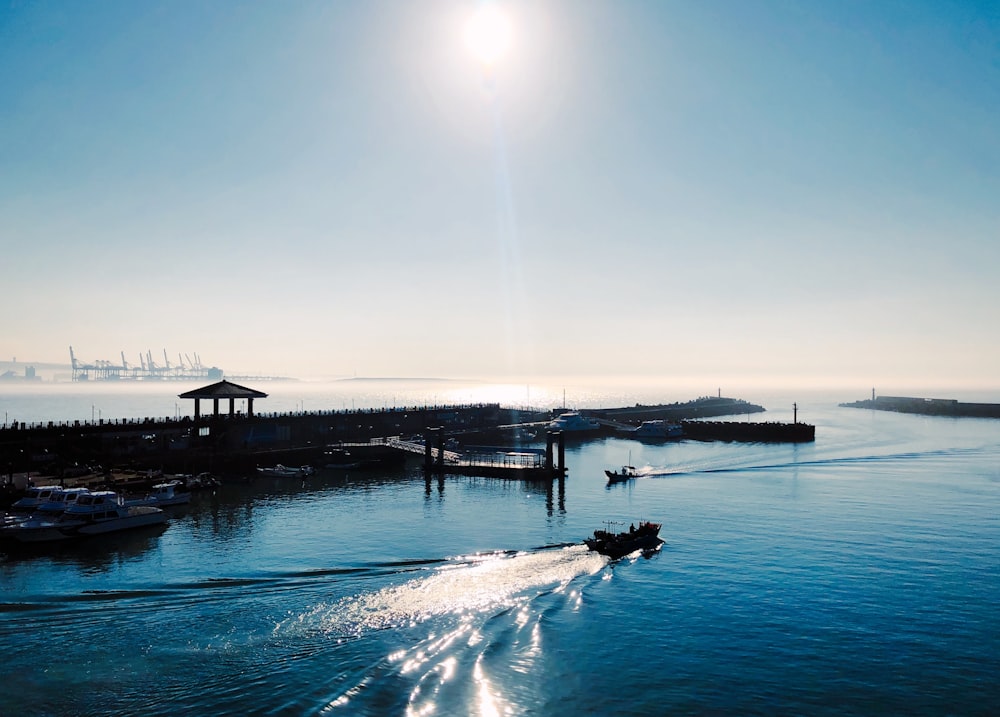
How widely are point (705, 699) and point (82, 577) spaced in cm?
3913

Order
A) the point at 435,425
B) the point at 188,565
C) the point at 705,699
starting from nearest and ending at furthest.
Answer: the point at 705,699 → the point at 188,565 → the point at 435,425

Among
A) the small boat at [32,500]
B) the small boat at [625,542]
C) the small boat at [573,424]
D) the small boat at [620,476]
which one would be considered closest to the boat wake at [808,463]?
the small boat at [620,476]

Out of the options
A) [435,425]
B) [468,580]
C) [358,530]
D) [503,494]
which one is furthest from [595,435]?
[468,580]

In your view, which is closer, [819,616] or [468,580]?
[819,616]

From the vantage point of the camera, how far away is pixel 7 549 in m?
49.3

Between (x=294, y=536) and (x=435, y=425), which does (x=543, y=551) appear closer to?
(x=294, y=536)

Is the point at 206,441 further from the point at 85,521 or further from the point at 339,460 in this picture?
the point at 85,521

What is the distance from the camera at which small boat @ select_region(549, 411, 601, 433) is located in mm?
160675

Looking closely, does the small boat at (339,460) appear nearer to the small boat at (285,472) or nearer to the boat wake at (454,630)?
the small boat at (285,472)

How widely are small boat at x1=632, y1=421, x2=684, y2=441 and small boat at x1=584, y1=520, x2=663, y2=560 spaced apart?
102133mm

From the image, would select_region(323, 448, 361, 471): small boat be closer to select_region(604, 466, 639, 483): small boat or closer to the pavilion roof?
the pavilion roof

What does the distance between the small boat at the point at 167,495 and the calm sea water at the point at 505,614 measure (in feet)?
4.97

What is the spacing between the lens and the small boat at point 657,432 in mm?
153875

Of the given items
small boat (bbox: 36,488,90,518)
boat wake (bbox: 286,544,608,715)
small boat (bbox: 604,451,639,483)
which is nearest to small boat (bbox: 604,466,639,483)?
small boat (bbox: 604,451,639,483)
